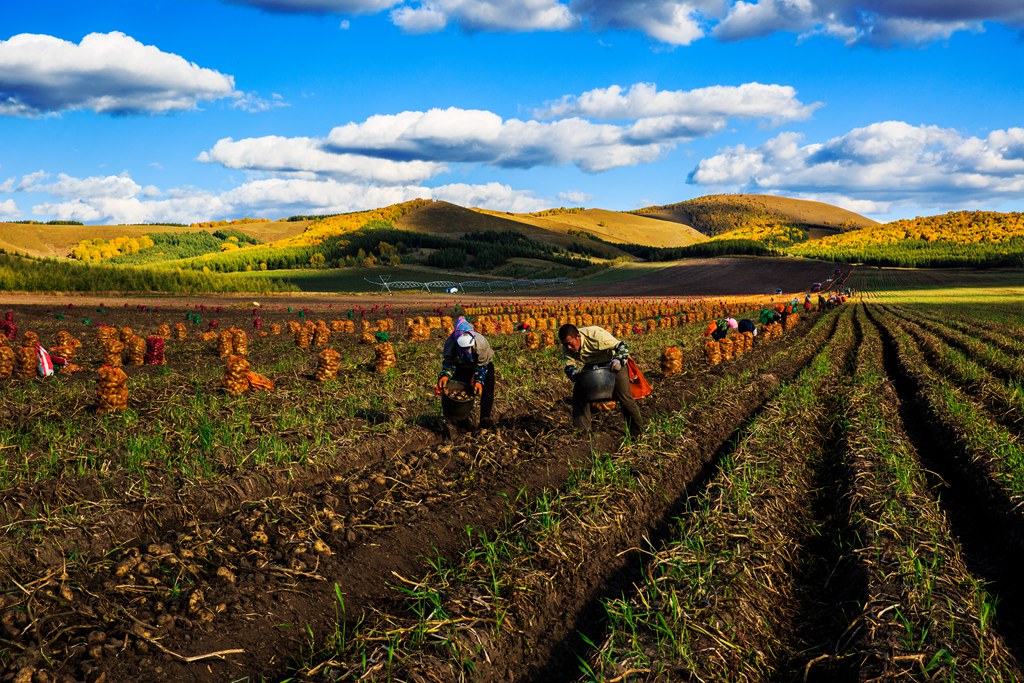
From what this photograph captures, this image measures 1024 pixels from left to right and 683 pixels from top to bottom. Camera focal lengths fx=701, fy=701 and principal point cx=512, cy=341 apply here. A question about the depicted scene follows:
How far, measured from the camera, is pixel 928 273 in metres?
87.8

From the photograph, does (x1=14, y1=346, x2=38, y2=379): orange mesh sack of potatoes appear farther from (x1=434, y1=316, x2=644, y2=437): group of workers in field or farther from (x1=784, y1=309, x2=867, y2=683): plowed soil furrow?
(x1=784, y1=309, x2=867, y2=683): plowed soil furrow

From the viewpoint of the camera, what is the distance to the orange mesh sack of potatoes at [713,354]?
20.3 metres

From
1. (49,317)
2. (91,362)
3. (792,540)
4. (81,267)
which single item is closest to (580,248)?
(81,267)

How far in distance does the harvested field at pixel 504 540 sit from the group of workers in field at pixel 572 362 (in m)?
0.43

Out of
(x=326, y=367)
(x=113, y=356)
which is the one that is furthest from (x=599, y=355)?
(x=113, y=356)

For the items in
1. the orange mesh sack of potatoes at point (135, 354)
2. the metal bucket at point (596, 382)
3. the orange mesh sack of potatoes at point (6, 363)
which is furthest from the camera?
the orange mesh sack of potatoes at point (135, 354)

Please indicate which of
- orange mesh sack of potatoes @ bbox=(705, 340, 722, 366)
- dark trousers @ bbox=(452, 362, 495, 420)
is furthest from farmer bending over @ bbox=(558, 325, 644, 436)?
orange mesh sack of potatoes @ bbox=(705, 340, 722, 366)

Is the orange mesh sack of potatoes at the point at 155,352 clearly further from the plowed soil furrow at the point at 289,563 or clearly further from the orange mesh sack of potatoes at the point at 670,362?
the orange mesh sack of potatoes at the point at 670,362

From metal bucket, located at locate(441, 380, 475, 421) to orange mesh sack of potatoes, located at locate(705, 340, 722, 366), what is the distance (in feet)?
36.8

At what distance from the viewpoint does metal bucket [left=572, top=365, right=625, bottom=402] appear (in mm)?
10047

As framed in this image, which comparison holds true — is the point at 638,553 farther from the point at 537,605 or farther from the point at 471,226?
the point at 471,226

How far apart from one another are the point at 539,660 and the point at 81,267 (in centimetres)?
6228

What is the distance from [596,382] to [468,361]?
1.92m

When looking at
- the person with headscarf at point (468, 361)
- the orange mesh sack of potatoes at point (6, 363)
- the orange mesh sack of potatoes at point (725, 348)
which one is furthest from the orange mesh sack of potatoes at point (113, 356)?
the orange mesh sack of potatoes at point (725, 348)
